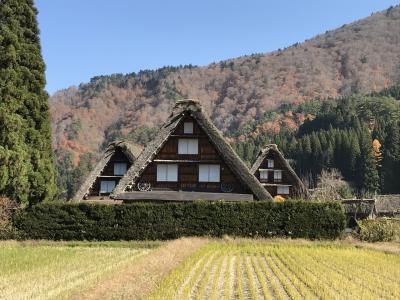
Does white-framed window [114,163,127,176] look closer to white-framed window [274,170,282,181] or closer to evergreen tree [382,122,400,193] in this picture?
white-framed window [274,170,282,181]

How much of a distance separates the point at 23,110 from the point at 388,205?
1923 inches

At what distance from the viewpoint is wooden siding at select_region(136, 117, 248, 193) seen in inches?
1420

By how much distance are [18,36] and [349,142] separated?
8268cm

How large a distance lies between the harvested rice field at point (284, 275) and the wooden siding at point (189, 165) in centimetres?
1103

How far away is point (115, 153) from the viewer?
4694 cm

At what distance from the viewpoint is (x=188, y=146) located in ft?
121

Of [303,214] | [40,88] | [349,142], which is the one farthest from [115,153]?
[349,142]

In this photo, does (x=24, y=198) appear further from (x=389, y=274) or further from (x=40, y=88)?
(x=389, y=274)

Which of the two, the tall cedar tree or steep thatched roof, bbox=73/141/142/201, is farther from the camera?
steep thatched roof, bbox=73/141/142/201

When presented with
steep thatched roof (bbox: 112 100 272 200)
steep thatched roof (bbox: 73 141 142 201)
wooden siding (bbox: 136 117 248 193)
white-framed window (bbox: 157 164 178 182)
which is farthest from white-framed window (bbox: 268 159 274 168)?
white-framed window (bbox: 157 164 178 182)

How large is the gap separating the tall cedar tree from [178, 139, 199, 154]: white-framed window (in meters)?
9.32

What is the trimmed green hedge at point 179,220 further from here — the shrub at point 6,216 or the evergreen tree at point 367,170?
the evergreen tree at point 367,170

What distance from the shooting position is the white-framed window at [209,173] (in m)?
36.2

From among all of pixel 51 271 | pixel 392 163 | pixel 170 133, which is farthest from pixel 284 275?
pixel 392 163
